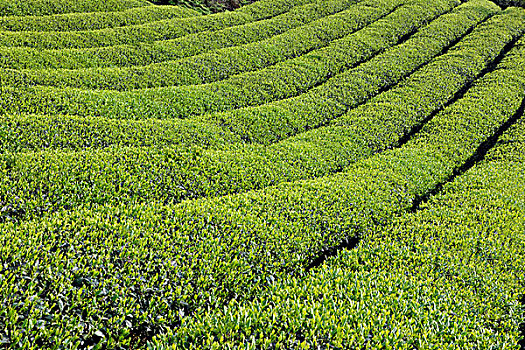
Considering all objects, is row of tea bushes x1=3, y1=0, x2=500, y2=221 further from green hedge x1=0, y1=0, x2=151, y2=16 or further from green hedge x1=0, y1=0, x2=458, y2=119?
green hedge x1=0, y1=0, x2=151, y2=16

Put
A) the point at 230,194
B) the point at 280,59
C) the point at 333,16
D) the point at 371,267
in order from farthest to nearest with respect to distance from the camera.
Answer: the point at 333,16, the point at 280,59, the point at 230,194, the point at 371,267

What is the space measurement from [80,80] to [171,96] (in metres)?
4.11

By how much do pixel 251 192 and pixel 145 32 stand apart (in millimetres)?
16598

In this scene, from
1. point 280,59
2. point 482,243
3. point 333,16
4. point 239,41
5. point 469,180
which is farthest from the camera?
point 333,16

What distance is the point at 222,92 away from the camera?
54.4ft

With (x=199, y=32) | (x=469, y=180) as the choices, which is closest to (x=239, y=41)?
(x=199, y=32)

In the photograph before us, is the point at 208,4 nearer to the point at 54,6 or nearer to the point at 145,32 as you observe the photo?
the point at 145,32

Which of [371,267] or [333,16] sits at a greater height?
[333,16]

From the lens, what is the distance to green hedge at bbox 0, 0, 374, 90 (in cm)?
1574

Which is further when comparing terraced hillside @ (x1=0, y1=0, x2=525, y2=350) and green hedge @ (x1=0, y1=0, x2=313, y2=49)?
green hedge @ (x1=0, y1=0, x2=313, y2=49)

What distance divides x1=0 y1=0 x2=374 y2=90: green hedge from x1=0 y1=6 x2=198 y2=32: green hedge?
4.59m

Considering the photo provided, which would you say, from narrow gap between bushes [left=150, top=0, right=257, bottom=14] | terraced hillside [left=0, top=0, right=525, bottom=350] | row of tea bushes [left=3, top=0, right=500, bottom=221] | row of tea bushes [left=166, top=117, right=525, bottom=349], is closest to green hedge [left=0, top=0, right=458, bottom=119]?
terraced hillside [left=0, top=0, right=525, bottom=350]

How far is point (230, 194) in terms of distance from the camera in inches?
405

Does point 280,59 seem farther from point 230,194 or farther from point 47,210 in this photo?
point 47,210
